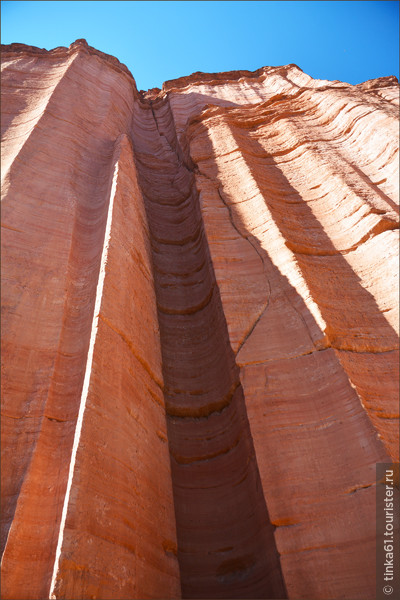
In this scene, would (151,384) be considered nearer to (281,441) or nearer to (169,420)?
(169,420)

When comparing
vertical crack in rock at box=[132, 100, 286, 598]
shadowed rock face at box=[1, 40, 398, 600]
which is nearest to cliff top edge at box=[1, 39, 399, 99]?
shadowed rock face at box=[1, 40, 398, 600]

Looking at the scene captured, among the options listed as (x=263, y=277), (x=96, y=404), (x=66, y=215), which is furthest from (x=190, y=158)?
(x=96, y=404)

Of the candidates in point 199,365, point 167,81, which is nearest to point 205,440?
point 199,365

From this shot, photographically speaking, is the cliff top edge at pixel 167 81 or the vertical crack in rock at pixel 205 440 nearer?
the vertical crack in rock at pixel 205 440

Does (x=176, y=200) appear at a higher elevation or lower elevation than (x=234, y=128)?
lower

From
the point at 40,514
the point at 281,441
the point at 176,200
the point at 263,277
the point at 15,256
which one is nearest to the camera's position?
the point at 40,514

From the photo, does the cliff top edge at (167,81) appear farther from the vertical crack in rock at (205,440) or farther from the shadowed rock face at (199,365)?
the vertical crack in rock at (205,440)

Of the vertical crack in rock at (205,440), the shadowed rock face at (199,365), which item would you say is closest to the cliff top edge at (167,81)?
the shadowed rock face at (199,365)
